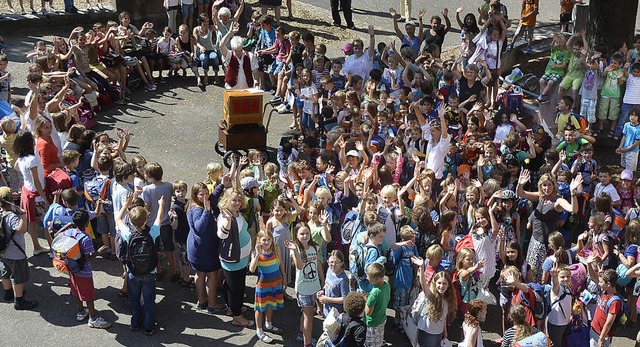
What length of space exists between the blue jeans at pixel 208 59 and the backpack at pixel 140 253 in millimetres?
8049

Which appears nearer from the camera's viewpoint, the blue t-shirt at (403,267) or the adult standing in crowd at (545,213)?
the blue t-shirt at (403,267)

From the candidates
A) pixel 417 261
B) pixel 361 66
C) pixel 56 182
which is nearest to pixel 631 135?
pixel 361 66

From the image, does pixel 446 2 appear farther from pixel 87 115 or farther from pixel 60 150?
pixel 60 150

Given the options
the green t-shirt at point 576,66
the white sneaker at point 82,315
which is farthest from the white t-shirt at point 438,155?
the white sneaker at point 82,315

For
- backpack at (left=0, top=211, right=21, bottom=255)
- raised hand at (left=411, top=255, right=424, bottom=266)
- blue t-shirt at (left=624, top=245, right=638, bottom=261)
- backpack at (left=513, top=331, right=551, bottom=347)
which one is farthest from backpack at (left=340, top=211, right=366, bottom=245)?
backpack at (left=0, top=211, right=21, bottom=255)

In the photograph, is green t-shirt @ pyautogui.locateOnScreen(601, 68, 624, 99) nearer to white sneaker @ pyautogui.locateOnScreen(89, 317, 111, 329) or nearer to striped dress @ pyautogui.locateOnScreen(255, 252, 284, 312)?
striped dress @ pyautogui.locateOnScreen(255, 252, 284, 312)

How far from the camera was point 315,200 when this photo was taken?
1018 cm

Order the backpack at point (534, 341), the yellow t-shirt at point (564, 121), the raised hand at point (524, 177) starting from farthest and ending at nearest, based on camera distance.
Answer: the yellow t-shirt at point (564, 121) < the raised hand at point (524, 177) < the backpack at point (534, 341)

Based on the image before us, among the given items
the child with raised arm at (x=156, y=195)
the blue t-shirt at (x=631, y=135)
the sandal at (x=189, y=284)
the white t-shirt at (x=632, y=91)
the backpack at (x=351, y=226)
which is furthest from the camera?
the white t-shirt at (x=632, y=91)

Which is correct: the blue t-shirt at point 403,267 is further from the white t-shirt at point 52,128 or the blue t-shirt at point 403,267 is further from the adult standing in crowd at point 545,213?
the white t-shirt at point 52,128

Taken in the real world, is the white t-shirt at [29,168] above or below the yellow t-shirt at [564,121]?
below

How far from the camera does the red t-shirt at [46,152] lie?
1097 cm

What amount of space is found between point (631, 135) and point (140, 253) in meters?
7.22

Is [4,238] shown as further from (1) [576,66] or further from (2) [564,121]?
(1) [576,66]
